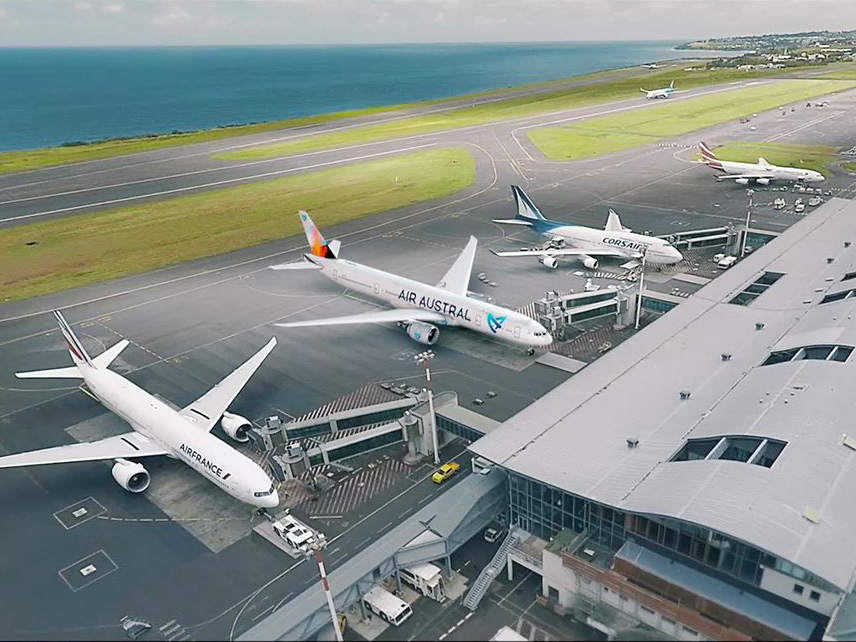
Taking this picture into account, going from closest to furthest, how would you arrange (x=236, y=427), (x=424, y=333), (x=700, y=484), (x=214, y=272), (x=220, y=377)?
1. (x=700, y=484)
2. (x=236, y=427)
3. (x=220, y=377)
4. (x=424, y=333)
5. (x=214, y=272)

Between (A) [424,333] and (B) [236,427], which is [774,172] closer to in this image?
(A) [424,333]

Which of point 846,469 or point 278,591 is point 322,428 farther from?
point 846,469

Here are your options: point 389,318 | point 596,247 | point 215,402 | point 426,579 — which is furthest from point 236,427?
point 596,247

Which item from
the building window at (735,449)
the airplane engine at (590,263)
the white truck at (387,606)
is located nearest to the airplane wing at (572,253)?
the airplane engine at (590,263)

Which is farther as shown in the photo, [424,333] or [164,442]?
[424,333]

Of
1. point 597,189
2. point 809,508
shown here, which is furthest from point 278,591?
point 597,189

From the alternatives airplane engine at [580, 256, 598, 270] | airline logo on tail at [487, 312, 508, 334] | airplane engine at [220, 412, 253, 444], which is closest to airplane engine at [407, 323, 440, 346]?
airline logo on tail at [487, 312, 508, 334]

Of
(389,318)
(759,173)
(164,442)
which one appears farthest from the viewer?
(759,173)

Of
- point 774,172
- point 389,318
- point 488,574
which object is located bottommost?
point 488,574
